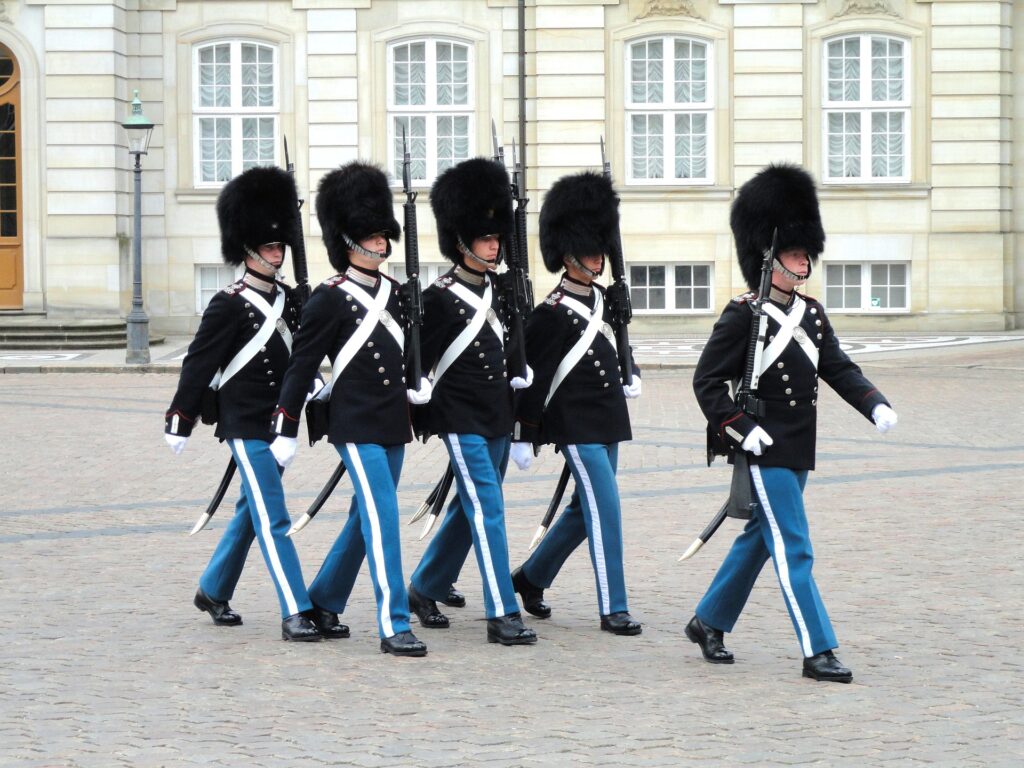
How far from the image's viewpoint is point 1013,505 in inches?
423

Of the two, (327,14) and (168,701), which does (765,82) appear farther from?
(168,701)

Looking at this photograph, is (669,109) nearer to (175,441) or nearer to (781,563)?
(175,441)

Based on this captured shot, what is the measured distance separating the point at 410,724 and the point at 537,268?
22.9 meters

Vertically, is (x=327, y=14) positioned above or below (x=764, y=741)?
above

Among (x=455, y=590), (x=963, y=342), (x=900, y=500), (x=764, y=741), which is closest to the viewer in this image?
(x=764, y=741)

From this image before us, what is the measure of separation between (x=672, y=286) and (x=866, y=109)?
4151 millimetres

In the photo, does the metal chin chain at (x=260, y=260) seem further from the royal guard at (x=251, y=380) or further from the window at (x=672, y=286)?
the window at (x=672, y=286)

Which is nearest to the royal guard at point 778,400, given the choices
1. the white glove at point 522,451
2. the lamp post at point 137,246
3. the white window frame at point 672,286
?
the white glove at point 522,451

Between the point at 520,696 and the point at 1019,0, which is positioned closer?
the point at 520,696

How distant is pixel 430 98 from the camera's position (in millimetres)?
29281

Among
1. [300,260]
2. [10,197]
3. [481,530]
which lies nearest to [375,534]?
[481,530]

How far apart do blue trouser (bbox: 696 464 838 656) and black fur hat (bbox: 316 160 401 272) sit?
180cm

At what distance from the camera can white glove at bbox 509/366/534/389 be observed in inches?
299

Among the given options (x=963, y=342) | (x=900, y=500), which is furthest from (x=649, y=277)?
(x=900, y=500)
